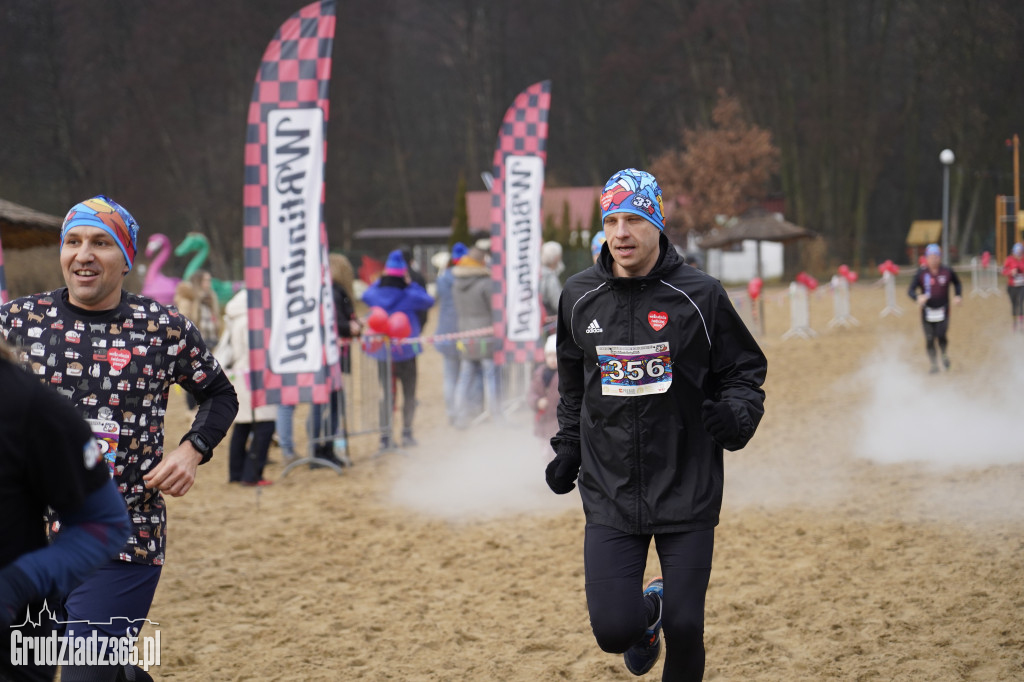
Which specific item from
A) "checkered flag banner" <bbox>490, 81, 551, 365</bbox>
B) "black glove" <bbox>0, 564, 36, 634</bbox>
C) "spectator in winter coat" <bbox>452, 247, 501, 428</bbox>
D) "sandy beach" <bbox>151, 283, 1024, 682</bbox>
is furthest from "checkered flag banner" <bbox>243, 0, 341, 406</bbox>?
"black glove" <bbox>0, 564, 36, 634</bbox>

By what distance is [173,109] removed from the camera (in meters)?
44.3

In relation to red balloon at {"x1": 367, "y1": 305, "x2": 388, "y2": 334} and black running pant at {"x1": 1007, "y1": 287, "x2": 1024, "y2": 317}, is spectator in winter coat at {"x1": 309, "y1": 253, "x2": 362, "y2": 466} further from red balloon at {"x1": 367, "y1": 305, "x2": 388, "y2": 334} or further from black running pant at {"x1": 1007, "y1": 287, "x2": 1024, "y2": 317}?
black running pant at {"x1": 1007, "y1": 287, "x2": 1024, "y2": 317}

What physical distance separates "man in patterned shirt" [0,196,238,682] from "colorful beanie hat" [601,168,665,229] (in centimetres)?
162

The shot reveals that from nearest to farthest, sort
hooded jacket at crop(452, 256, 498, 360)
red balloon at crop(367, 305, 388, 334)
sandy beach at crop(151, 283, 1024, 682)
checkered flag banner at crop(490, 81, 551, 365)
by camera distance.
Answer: sandy beach at crop(151, 283, 1024, 682) → red balloon at crop(367, 305, 388, 334) → checkered flag banner at crop(490, 81, 551, 365) → hooded jacket at crop(452, 256, 498, 360)

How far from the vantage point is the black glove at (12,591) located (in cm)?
206

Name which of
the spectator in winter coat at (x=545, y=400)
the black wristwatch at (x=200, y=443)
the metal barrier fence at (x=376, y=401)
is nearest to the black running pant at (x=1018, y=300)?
the metal barrier fence at (x=376, y=401)

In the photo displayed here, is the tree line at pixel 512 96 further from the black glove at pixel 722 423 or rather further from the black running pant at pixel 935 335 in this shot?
the black glove at pixel 722 423

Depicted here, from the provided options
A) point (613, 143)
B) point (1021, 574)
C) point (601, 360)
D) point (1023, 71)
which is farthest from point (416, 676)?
point (613, 143)

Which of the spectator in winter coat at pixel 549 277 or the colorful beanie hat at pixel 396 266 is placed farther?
the spectator in winter coat at pixel 549 277

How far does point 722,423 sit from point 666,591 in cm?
63

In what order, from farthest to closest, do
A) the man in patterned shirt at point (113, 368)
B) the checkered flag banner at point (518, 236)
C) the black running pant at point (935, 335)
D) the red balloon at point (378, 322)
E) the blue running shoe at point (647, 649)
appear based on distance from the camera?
the black running pant at point (935, 335)
the checkered flag banner at point (518, 236)
the red balloon at point (378, 322)
the blue running shoe at point (647, 649)
the man in patterned shirt at point (113, 368)

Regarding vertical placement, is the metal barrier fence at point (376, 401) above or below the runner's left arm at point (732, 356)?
below

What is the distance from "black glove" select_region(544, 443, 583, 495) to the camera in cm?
388

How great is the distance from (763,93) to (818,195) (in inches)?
221
